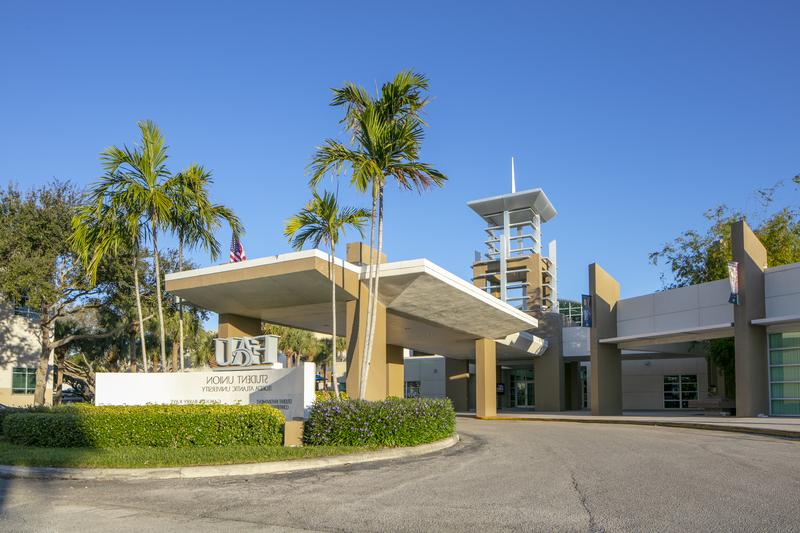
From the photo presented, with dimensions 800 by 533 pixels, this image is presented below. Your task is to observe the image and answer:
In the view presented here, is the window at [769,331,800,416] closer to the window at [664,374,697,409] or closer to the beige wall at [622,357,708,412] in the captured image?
the beige wall at [622,357,708,412]

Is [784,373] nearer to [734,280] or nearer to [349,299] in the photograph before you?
[734,280]

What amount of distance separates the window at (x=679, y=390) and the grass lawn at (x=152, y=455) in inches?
1604

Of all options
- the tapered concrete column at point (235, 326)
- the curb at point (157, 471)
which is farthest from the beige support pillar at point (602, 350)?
the curb at point (157, 471)

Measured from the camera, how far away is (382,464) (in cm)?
1397

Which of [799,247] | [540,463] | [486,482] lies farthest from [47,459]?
[799,247]

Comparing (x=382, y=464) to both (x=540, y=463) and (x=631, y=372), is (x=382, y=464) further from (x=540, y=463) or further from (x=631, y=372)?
(x=631, y=372)

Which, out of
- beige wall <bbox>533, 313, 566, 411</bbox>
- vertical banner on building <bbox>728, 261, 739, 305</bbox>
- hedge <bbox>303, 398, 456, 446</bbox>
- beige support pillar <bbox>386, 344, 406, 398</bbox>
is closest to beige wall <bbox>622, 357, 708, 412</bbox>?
beige wall <bbox>533, 313, 566, 411</bbox>

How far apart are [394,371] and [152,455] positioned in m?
27.1

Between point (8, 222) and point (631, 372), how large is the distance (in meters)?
40.7

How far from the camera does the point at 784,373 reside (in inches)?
1137

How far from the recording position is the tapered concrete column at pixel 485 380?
36188mm

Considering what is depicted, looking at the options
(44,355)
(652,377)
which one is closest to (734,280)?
(652,377)

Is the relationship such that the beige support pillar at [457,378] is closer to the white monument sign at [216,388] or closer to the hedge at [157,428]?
the white monument sign at [216,388]

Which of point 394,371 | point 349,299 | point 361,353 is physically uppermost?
point 349,299
